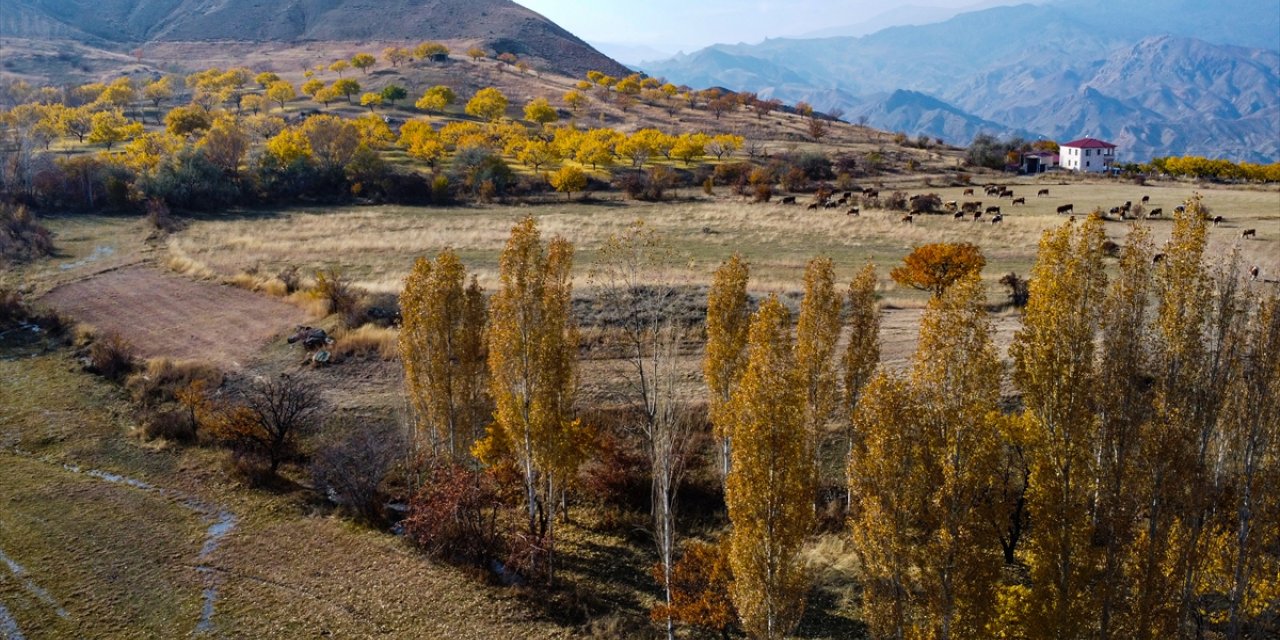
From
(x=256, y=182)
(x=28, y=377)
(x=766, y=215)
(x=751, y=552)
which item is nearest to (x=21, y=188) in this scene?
(x=256, y=182)

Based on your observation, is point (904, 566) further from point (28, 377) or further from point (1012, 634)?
point (28, 377)

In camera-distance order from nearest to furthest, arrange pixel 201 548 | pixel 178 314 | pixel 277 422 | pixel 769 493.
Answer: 1. pixel 769 493
2. pixel 201 548
3. pixel 277 422
4. pixel 178 314

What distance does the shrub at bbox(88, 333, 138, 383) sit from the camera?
131ft

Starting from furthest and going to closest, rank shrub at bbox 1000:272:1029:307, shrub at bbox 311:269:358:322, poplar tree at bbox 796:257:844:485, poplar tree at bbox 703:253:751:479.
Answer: shrub at bbox 311:269:358:322 → shrub at bbox 1000:272:1029:307 → poplar tree at bbox 796:257:844:485 → poplar tree at bbox 703:253:751:479

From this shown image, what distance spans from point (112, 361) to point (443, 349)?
78.0 feet

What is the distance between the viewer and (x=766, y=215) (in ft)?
269

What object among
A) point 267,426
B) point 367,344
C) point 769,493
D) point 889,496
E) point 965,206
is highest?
point 965,206

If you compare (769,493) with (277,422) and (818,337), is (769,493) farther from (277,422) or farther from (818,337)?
(277,422)

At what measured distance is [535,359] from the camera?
79.4ft

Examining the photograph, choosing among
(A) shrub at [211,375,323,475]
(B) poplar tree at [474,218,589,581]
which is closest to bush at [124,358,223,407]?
(A) shrub at [211,375,323,475]

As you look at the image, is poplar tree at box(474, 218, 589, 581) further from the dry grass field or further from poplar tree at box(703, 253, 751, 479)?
poplar tree at box(703, 253, 751, 479)

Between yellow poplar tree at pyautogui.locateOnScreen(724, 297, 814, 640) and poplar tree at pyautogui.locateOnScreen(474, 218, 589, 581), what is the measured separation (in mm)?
7741

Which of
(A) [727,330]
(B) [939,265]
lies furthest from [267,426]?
(B) [939,265]

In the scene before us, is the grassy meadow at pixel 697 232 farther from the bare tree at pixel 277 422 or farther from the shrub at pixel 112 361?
the bare tree at pixel 277 422
